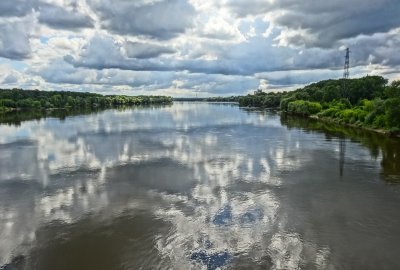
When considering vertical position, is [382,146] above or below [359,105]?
below

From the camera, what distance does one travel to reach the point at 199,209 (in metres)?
22.5

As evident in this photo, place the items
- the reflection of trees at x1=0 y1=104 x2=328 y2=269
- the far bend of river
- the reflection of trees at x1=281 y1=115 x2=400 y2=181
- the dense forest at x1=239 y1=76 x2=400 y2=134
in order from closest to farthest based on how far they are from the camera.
A: the far bend of river → the reflection of trees at x1=0 y1=104 x2=328 y2=269 → the reflection of trees at x1=281 y1=115 x2=400 y2=181 → the dense forest at x1=239 y1=76 x2=400 y2=134

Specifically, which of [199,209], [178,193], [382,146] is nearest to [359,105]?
[382,146]

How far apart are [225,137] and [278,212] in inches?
1418

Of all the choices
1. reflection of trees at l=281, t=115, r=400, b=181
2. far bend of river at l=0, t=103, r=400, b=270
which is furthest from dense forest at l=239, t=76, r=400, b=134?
far bend of river at l=0, t=103, r=400, b=270

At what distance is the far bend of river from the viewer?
16.5m

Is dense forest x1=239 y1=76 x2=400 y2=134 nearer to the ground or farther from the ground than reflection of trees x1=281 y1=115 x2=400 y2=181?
farther from the ground

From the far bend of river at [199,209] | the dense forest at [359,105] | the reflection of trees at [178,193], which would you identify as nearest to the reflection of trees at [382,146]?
the far bend of river at [199,209]

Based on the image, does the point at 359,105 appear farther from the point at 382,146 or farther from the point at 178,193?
the point at 178,193

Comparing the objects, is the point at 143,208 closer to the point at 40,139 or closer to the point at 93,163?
the point at 93,163

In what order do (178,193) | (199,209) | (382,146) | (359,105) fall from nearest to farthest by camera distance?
(199,209), (178,193), (382,146), (359,105)

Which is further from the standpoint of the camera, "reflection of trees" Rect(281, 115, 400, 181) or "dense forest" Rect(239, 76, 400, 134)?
"dense forest" Rect(239, 76, 400, 134)

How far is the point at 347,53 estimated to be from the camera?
318 feet

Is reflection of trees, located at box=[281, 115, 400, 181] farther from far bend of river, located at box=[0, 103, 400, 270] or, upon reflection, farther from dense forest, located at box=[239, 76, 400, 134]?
dense forest, located at box=[239, 76, 400, 134]
